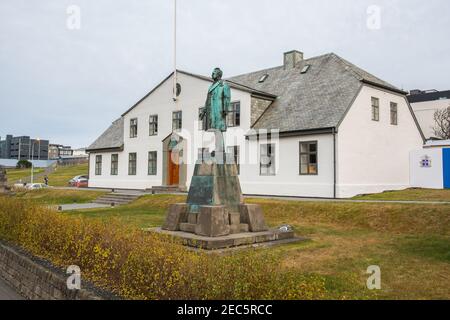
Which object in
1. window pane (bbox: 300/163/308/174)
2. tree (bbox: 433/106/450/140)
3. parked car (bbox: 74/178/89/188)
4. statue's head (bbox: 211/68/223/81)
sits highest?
tree (bbox: 433/106/450/140)

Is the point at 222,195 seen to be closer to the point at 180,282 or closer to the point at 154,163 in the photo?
the point at 180,282

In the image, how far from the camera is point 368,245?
11.0m

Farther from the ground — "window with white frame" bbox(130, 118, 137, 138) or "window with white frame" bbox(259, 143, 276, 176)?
"window with white frame" bbox(130, 118, 137, 138)

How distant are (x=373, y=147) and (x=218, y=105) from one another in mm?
14024

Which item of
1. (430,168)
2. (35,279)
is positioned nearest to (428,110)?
(430,168)

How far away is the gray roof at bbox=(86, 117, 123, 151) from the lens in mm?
34991

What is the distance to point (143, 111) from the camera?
32531mm

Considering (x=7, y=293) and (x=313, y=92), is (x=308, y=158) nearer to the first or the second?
(x=313, y=92)

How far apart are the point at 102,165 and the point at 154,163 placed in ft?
27.1

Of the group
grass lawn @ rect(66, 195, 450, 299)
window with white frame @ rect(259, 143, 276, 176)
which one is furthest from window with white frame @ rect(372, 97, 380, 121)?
grass lawn @ rect(66, 195, 450, 299)

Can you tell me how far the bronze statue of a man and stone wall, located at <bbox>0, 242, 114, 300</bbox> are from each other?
6.29 m

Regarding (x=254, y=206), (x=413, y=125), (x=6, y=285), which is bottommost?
(x=6, y=285)

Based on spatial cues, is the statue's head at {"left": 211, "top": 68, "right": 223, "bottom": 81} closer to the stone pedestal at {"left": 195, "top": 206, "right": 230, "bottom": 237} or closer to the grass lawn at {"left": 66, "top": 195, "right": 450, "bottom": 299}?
the stone pedestal at {"left": 195, "top": 206, "right": 230, "bottom": 237}
